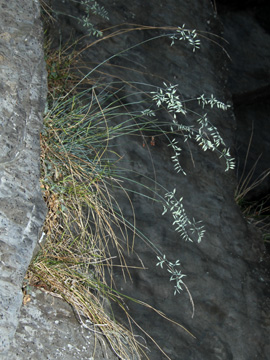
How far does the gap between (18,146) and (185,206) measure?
3.69ft

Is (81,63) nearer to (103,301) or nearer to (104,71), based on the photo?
(104,71)

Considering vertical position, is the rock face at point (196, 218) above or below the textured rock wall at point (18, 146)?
below

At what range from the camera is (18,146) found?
6.81 ft

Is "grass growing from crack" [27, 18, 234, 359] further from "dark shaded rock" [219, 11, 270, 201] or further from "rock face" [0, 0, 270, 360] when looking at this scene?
"dark shaded rock" [219, 11, 270, 201]

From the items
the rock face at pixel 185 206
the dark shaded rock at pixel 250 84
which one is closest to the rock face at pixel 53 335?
the rock face at pixel 185 206

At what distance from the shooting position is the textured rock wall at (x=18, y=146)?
1928 millimetres

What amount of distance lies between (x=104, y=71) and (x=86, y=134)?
0.55m

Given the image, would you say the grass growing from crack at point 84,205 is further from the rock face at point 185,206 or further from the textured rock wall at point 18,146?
the textured rock wall at point 18,146

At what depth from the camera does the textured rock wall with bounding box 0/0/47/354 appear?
1.93 m

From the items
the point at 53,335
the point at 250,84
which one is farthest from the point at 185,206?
the point at 250,84

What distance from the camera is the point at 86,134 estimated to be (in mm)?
2641

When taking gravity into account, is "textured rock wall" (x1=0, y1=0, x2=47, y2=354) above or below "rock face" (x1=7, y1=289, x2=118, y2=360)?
above

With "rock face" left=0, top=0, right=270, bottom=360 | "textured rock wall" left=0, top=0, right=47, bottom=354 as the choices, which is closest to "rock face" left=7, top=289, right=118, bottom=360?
"rock face" left=0, top=0, right=270, bottom=360

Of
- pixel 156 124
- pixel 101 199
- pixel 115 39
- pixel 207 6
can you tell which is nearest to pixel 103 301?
pixel 101 199
